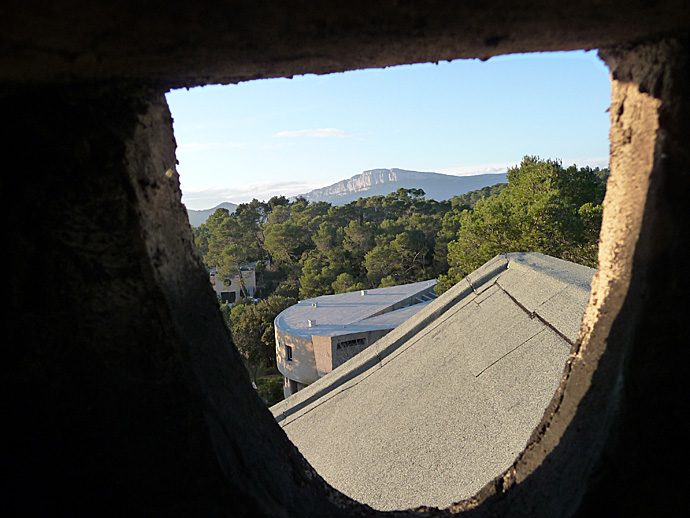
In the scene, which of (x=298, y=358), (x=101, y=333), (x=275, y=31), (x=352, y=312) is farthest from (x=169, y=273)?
(x=352, y=312)

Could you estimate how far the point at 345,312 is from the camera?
1374cm

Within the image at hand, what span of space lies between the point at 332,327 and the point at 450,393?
8652 mm

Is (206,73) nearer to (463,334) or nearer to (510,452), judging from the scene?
(510,452)

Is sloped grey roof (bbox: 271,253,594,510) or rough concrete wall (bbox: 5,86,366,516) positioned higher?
rough concrete wall (bbox: 5,86,366,516)

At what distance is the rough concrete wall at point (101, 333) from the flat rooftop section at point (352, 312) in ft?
33.8

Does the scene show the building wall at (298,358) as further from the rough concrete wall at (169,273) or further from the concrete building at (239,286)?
the concrete building at (239,286)

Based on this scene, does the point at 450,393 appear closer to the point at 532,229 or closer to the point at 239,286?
the point at 532,229

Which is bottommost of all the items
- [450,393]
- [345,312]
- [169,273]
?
[345,312]

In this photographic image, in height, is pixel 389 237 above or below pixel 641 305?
below

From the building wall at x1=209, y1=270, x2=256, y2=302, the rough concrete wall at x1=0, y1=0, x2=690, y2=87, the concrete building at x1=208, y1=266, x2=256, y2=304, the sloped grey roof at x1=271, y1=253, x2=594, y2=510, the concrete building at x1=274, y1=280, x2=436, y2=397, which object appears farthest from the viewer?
the building wall at x1=209, y1=270, x2=256, y2=302

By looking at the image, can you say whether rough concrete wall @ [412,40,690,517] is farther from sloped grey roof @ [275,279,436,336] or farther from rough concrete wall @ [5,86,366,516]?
sloped grey roof @ [275,279,436,336]

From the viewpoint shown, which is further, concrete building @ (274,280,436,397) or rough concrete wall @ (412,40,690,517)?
concrete building @ (274,280,436,397)

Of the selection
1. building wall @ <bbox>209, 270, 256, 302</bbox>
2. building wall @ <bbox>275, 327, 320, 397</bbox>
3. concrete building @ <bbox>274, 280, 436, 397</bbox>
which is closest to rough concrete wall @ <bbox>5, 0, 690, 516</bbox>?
concrete building @ <bbox>274, 280, 436, 397</bbox>

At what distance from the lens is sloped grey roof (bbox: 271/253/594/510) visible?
2.67 metres
